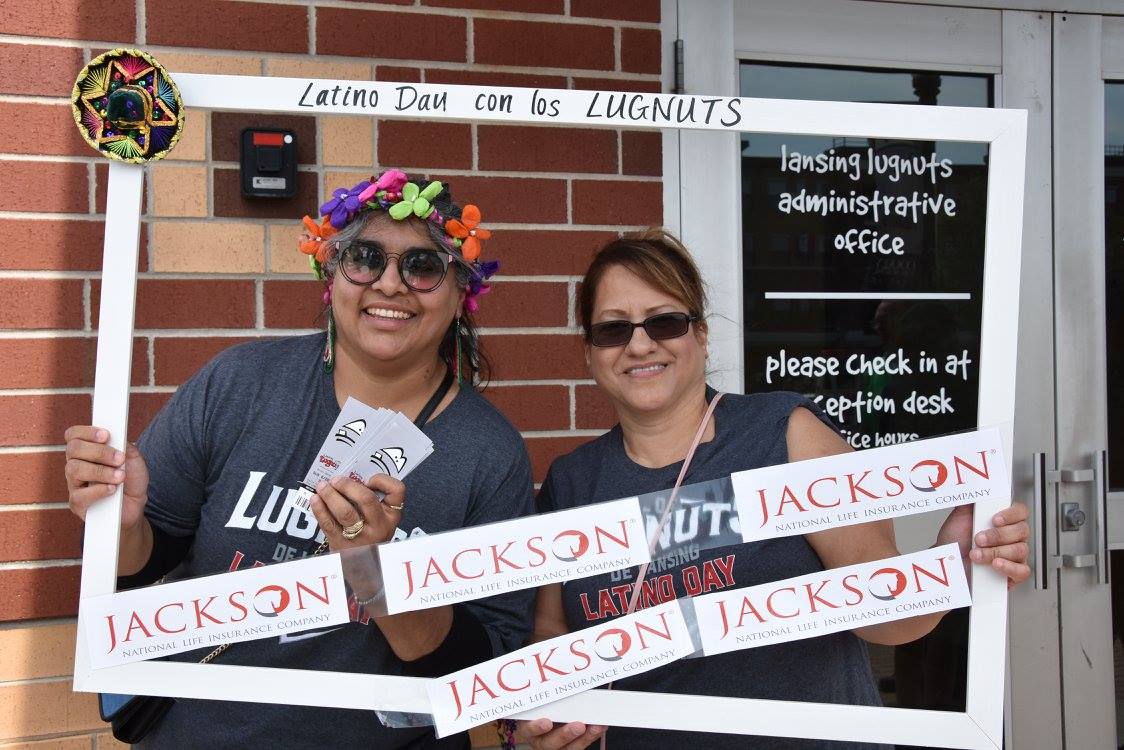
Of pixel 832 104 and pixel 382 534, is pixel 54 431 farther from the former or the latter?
pixel 832 104

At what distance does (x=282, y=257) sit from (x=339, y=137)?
1.17ft

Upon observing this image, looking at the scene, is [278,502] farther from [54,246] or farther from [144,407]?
[54,246]

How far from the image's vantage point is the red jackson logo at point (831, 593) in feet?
4.93

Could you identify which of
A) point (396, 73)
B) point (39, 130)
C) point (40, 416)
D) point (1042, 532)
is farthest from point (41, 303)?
point (1042, 532)

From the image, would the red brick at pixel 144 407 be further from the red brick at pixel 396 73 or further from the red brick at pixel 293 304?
the red brick at pixel 396 73

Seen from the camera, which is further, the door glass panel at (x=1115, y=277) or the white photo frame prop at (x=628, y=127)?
the door glass panel at (x=1115, y=277)

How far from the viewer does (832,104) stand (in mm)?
1554

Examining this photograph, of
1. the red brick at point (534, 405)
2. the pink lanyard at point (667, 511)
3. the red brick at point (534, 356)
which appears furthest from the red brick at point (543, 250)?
the pink lanyard at point (667, 511)

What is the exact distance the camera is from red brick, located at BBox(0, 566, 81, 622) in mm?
2230

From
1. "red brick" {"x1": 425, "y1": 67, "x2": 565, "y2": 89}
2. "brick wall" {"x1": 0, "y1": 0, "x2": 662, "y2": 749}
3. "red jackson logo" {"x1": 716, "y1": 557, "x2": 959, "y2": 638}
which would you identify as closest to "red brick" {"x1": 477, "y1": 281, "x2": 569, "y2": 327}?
"brick wall" {"x1": 0, "y1": 0, "x2": 662, "y2": 749}

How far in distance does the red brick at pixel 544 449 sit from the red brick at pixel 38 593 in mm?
1203

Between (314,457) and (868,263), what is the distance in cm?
190

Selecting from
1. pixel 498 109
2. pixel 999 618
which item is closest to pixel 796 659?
pixel 999 618

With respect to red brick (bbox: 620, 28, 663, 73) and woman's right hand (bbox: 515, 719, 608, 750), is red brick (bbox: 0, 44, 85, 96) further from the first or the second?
woman's right hand (bbox: 515, 719, 608, 750)
